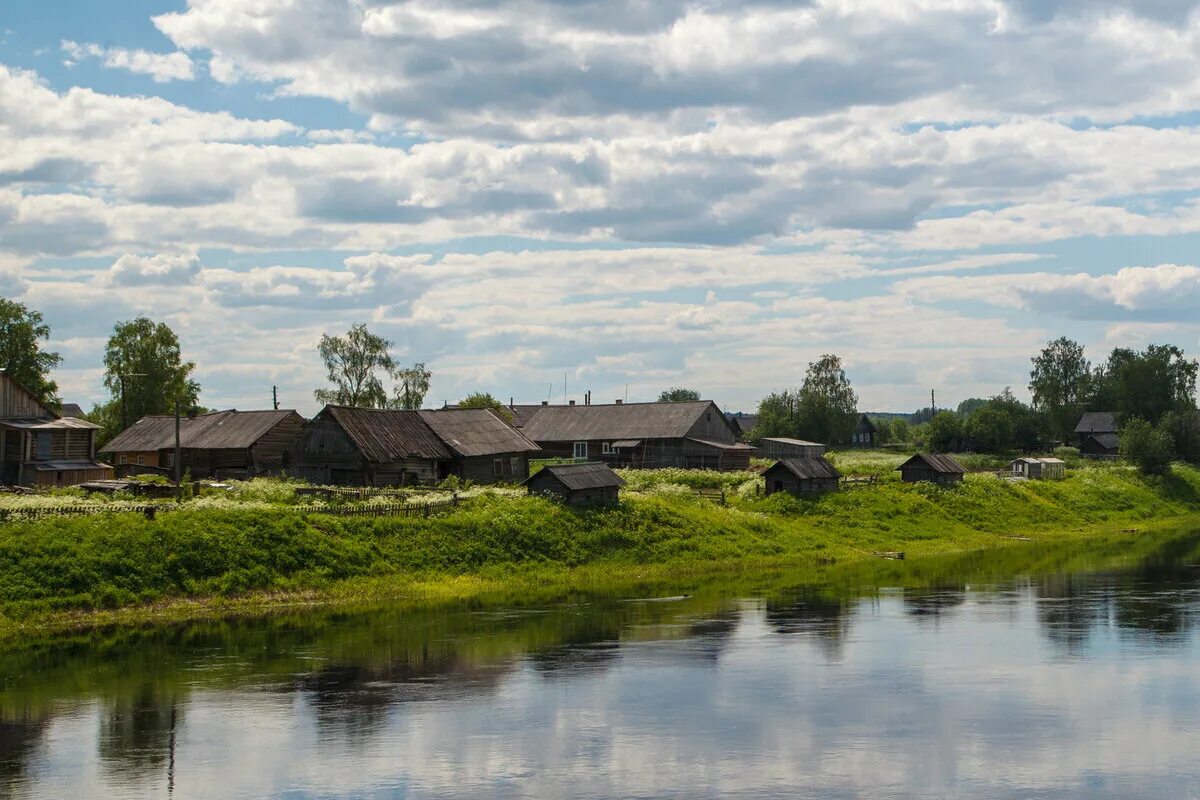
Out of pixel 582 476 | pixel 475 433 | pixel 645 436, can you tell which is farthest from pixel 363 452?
pixel 645 436

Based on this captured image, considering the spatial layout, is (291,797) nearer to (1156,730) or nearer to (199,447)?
(1156,730)

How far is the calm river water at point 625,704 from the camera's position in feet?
78.3

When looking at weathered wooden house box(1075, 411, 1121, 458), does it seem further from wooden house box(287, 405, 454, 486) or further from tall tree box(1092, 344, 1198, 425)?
wooden house box(287, 405, 454, 486)

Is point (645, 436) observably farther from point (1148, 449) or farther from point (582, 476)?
point (1148, 449)

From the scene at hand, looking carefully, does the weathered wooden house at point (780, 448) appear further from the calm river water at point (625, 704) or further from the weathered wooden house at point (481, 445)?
the calm river water at point (625, 704)

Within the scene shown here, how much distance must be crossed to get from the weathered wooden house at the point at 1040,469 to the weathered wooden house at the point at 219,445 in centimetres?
5480

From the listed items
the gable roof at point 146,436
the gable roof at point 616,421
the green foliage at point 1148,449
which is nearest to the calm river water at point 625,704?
the gable roof at point 146,436

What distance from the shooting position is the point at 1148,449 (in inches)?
4208

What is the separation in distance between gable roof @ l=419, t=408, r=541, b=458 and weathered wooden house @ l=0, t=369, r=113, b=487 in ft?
60.0

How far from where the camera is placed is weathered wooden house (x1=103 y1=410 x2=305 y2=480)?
75.6m

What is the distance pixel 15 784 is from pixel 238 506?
28.7 metres

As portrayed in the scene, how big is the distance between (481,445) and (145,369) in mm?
41989

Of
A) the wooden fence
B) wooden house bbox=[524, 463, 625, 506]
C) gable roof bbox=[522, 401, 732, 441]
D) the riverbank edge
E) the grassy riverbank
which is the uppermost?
gable roof bbox=[522, 401, 732, 441]

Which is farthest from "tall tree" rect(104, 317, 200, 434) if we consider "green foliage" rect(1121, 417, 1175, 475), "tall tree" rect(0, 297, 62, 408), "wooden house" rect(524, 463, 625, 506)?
"green foliage" rect(1121, 417, 1175, 475)
